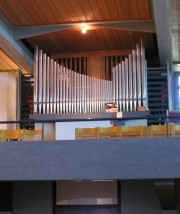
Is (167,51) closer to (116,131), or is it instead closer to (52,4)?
(52,4)

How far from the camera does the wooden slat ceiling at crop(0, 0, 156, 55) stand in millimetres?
9859

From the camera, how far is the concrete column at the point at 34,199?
32.8ft

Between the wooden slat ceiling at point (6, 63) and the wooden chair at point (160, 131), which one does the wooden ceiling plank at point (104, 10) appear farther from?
the wooden chair at point (160, 131)

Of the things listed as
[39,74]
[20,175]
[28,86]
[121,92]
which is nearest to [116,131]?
[20,175]

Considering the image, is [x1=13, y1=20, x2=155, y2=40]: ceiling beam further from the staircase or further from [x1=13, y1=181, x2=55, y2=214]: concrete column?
[x1=13, y1=181, x2=55, y2=214]: concrete column

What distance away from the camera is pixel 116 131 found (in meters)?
8.21

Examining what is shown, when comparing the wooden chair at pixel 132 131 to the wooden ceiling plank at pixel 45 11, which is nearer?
the wooden chair at pixel 132 131

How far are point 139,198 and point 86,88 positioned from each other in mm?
3224

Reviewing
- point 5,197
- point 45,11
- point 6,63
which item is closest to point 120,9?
point 45,11

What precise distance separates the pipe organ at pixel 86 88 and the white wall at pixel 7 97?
1614mm

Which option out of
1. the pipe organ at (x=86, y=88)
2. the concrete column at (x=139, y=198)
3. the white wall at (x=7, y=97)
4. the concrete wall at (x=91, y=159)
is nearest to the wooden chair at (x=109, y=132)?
the concrete wall at (x=91, y=159)

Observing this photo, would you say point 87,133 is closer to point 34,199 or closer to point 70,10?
point 34,199

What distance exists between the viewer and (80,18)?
10.7 meters

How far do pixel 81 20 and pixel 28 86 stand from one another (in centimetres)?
275
